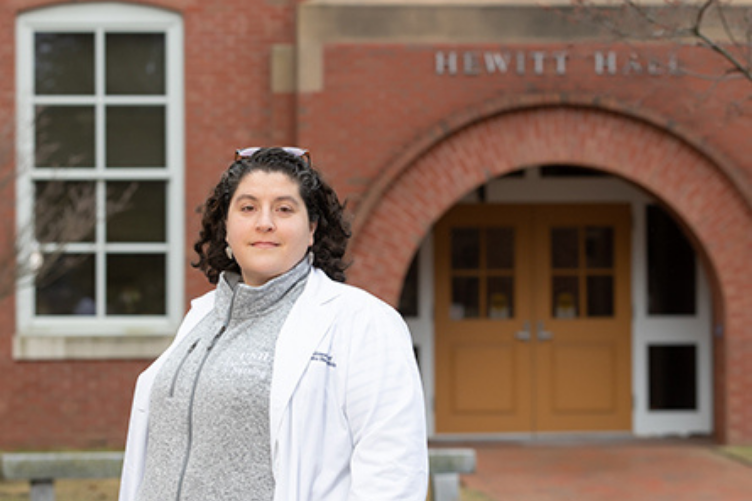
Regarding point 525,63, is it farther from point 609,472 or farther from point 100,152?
point 100,152

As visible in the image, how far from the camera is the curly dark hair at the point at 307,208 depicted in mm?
3070

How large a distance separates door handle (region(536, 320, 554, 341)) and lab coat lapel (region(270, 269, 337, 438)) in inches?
346

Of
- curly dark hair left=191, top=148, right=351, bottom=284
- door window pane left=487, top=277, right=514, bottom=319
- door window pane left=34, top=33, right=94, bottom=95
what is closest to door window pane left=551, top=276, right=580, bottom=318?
door window pane left=487, top=277, right=514, bottom=319

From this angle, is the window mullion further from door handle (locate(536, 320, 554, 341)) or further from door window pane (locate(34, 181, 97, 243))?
door handle (locate(536, 320, 554, 341))

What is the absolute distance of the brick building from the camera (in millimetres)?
10398

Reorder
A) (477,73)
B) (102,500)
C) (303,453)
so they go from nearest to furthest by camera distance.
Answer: (303,453)
(102,500)
(477,73)

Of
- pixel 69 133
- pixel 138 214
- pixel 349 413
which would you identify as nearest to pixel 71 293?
pixel 138 214

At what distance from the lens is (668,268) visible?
11.8m

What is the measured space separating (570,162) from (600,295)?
1.80 metres

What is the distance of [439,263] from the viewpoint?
1173 centimetres

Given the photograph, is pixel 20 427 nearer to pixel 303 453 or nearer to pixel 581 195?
pixel 581 195

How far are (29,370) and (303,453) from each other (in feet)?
27.4

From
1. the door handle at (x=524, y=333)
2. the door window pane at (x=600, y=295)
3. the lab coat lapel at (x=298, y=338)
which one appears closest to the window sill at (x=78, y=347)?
the door handle at (x=524, y=333)

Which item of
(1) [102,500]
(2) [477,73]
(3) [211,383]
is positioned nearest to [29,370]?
(1) [102,500]
